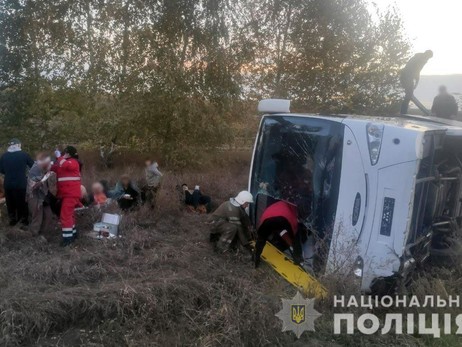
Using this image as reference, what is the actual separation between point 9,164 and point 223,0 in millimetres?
7831

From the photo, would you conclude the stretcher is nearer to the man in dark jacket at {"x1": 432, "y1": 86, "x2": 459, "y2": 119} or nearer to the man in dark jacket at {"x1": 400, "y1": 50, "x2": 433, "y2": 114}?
the man in dark jacket at {"x1": 400, "y1": 50, "x2": 433, "y2": 114}

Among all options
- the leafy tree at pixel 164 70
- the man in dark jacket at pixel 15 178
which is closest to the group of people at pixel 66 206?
the man in dark jacket at pixel 15 178

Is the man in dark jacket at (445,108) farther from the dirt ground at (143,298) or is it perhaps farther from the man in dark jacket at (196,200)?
the man in dark jacket at (196,200)

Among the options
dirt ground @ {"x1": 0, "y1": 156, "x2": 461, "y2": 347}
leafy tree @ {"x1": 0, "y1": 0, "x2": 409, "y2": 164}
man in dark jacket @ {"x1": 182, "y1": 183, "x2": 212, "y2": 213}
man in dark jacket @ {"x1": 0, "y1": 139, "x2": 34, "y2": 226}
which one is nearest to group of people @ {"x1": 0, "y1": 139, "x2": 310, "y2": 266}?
man in dark jacket @ {"x1": 0, "y1": 139, "x2": 34, "y2": 226}

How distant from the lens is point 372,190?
469cm

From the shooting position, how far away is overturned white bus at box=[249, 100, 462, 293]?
4535 mm

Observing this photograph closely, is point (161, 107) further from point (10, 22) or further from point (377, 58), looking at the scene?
point (377, 58)

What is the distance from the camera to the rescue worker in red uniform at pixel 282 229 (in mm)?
5328

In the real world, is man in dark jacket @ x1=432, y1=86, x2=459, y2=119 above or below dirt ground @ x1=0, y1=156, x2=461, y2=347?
above

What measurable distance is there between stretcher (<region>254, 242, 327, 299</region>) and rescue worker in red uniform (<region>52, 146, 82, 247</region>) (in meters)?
2.64

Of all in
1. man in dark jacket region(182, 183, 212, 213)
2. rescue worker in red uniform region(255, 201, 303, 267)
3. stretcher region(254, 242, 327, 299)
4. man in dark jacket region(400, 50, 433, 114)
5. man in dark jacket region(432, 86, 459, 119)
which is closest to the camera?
stretcher region(254, 242, 327, 299)

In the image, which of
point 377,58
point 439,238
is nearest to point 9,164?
point 439,238

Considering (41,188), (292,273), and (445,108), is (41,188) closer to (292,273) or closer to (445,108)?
(292,273)

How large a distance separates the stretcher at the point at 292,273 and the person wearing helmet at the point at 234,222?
1.45ft
